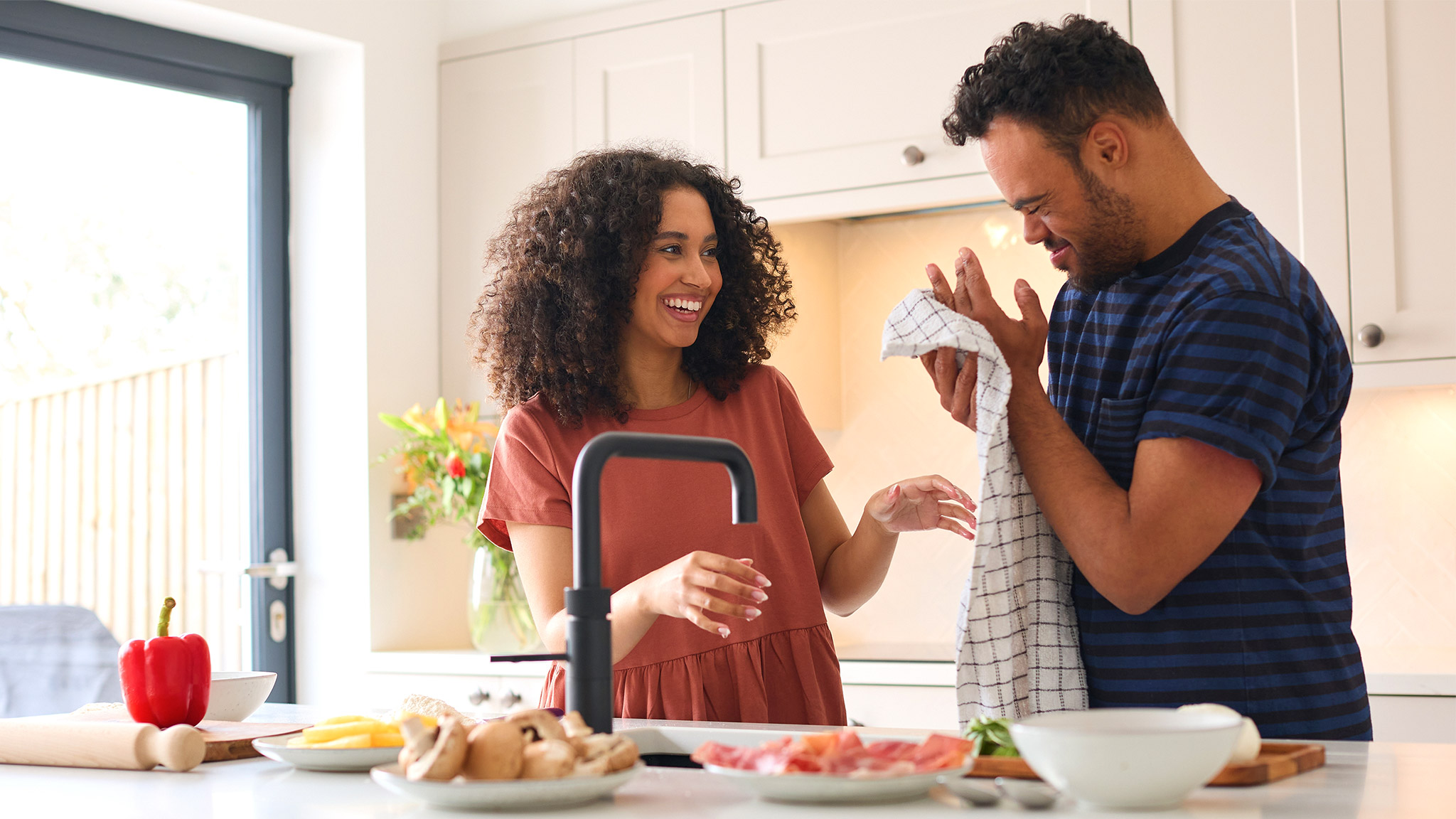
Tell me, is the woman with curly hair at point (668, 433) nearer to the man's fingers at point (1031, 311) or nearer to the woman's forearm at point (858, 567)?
the woman's forearm at point (858, 567)

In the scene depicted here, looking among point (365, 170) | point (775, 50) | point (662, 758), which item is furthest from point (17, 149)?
point (662, 758)

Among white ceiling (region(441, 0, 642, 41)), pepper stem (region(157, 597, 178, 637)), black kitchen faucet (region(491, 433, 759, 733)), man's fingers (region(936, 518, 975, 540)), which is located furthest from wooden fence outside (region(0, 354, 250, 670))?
black kitchen faucet (region(491, 433, 759, 733))

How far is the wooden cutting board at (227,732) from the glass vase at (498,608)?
60.4 inches

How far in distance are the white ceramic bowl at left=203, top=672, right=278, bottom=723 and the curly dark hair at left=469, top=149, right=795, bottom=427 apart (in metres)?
0.49

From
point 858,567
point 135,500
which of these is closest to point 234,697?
point 858,567

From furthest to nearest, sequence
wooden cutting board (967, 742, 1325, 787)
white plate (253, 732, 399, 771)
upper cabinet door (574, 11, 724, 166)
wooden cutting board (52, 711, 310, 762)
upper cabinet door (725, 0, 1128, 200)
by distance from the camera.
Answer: upper cabinet door (574, 11, 724, 166), upper cabinet door (725, 0, 1128, 200), wooden cutting board (52, 711, 310, 762), white plate (253, 732, 399, 771), wooden cutting board (967, 742, 1325, 787)

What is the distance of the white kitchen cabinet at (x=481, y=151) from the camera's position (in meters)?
3.06

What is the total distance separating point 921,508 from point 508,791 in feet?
2.55

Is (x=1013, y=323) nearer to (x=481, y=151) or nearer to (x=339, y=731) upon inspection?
(x=339, y=731)

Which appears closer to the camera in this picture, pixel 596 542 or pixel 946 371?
pixel 596 542

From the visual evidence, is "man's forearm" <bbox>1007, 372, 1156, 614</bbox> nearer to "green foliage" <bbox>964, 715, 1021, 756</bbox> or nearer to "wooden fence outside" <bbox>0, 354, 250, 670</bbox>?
"green foliage" <bbox>964, 715, 1021, 756</bbox>

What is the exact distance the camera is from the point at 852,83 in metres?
2.70

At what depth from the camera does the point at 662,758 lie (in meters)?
1.29

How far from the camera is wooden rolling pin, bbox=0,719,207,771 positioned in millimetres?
1125
